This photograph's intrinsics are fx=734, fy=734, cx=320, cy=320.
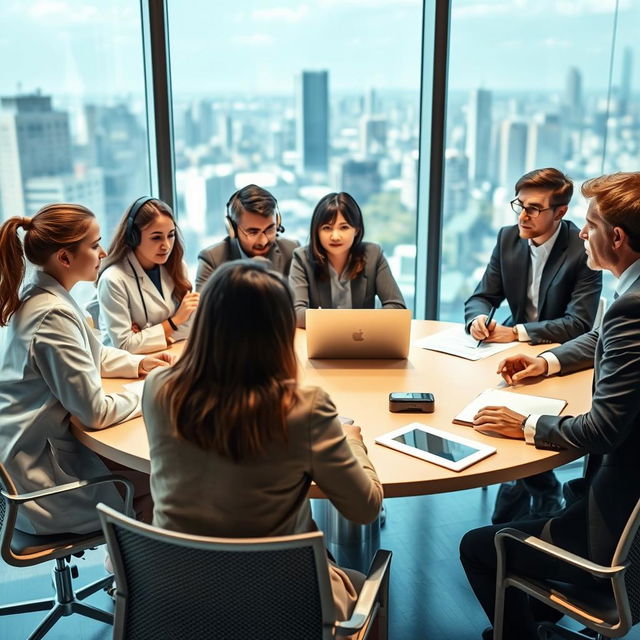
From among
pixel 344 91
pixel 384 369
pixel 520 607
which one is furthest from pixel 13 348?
pixel 344 91

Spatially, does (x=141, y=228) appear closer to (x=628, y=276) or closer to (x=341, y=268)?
(x=341, y=268)

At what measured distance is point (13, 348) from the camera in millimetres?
2094

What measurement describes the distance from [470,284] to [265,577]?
3.29 meters

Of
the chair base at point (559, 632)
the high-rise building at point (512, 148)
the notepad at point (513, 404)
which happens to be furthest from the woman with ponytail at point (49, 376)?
the high-rise building at point (512, 148)

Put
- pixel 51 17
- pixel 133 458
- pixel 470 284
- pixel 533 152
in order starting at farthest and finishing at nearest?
pixel 470 284 → pixel 533 152 → pixel 51 17 → pixel 133 458

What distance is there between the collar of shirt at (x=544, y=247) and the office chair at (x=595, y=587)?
157cm

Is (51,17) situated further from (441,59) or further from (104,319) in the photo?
(441,59)

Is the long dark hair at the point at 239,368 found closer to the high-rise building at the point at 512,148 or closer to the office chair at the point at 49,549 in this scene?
the office chair at the point at 49,549

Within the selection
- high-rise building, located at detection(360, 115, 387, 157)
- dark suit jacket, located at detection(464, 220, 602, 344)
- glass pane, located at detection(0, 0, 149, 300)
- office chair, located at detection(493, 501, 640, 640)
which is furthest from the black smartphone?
high-rise building, located at detection(360, 115, 387, 157)

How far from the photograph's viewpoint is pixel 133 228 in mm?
2883

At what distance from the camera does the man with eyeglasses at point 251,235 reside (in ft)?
10.6

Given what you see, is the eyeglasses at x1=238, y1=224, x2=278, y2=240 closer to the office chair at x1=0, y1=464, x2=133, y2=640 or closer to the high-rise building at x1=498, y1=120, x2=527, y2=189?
the office chair at x1=0, y1=464, x2=133, y2=640

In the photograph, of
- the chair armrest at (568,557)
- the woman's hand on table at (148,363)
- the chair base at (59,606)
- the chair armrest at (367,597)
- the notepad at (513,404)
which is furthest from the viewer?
the woman's hand on table at (148,363)

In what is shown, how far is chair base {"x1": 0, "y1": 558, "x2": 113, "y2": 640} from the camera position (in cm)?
233
